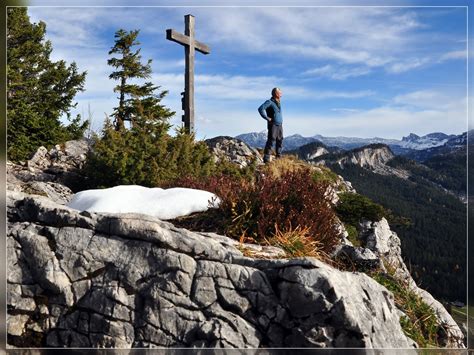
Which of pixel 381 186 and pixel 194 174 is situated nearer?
pixel 194 174

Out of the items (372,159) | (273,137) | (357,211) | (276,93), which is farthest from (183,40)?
(372,159)

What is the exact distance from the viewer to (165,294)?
4855 mm

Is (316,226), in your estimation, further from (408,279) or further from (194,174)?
(194,174)

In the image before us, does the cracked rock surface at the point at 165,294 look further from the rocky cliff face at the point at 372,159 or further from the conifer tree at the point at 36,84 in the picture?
the rocky cliff face at the point at 372,159

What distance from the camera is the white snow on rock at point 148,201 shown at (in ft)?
22.9

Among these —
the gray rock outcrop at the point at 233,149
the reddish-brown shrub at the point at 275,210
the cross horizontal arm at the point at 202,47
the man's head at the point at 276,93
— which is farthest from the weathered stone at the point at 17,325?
the gray rock outcrop at the point at 233,149

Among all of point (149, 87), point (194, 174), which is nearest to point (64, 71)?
point (149, 87)

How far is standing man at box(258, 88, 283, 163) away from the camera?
444 inches

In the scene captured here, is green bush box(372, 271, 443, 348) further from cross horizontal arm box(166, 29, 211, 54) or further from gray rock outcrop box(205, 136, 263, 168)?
gray rock outcrop box(205, 136, 263, 168)

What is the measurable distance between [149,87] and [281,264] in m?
14.8

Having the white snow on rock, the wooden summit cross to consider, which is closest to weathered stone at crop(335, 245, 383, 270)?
the white snow on rock

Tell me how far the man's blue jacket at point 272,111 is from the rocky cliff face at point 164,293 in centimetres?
631

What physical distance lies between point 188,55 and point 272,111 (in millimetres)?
2735

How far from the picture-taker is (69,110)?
18.6 metres
